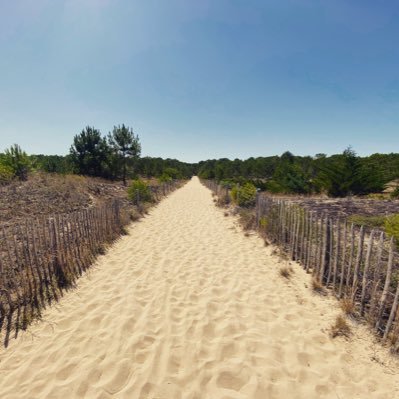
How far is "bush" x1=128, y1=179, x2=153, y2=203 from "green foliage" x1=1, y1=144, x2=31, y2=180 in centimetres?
791

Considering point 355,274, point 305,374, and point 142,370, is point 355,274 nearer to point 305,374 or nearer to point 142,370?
point 305,374

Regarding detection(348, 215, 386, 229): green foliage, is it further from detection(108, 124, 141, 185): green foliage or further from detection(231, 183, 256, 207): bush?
detection(108, 124, 141, 185): green foliage

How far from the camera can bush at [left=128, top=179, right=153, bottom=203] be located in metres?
14.3

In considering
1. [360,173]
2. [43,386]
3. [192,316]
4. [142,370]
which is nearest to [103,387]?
[142,370]

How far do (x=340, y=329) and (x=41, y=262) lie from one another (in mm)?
5280

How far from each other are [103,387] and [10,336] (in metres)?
1.82

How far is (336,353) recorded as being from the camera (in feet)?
10.3

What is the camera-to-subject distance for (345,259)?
446 centimetres

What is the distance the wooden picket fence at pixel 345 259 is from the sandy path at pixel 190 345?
1.19 ft

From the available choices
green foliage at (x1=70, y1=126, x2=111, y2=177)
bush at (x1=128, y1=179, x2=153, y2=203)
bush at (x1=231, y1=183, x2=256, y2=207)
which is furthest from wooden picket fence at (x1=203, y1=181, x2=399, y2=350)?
green foliage at (x1=70, y1=126, x2=111, y2=177)

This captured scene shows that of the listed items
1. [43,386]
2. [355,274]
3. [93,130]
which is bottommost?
[43,386]

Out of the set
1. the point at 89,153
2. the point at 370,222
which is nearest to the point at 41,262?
the point at 370,222

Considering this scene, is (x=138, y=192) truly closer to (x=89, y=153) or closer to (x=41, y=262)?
(x=41, y=262)

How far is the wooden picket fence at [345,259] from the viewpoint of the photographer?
3.43m
